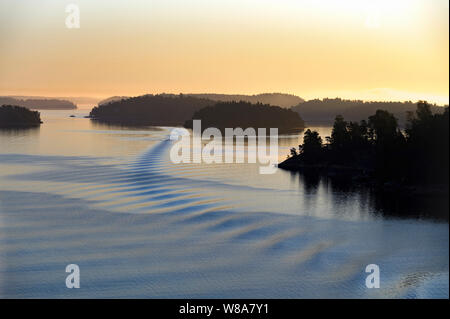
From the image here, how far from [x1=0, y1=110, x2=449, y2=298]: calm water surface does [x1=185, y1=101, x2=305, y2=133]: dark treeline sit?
63.4m

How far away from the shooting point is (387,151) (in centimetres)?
3219

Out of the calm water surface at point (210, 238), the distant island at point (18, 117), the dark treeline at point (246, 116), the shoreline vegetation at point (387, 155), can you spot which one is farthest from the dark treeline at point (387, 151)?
the distant island at point (18, 117)

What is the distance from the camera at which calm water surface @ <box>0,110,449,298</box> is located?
49.3 feet

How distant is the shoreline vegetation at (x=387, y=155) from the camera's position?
97.0 ft

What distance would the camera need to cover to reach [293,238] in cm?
1994

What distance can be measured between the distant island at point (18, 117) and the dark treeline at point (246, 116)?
2975 centimetres

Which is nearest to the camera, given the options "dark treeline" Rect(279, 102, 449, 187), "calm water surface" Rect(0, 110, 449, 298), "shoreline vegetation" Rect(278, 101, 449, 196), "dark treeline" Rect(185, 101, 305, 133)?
"calm water surface" Rect(0, 110, 449, 298)

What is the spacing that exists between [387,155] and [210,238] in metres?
16.6

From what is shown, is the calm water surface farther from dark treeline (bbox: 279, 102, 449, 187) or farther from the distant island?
the distant island

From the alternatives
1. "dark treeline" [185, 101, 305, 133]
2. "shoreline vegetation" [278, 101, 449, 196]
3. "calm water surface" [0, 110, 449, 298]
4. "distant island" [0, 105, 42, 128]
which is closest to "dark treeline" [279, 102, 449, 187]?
"shoreline vegetation" [278, 101, 449, 196]

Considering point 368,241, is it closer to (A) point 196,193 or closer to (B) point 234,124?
(A) point 196,193

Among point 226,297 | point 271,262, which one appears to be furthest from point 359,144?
point 226,297

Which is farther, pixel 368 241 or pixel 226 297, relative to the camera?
pixel 368 241
